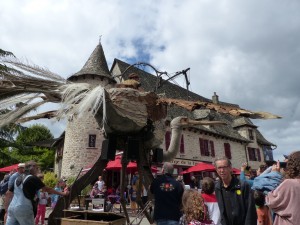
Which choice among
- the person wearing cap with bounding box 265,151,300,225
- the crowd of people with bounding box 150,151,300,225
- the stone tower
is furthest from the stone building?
the person wearing cap with bounding box 265,151,300,225

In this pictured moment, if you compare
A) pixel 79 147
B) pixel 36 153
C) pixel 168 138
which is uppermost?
pixel 36 153

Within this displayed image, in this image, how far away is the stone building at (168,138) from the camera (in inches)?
775

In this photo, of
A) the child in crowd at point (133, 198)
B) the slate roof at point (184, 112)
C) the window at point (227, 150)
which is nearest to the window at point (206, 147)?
the slate roof at point (184, 112)

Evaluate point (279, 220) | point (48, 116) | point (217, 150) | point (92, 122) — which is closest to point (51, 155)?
point (92, 122)

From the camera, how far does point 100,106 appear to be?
12.3 feet

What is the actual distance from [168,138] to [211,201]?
18.6m

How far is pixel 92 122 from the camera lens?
68.0 ft

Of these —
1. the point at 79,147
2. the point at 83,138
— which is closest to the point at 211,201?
the point at 79,147

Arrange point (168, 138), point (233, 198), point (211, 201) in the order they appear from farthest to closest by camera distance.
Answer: point (168, 138) → point (211, 201) → point (233, 198)

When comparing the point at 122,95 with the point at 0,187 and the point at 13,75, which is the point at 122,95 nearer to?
the point at 13,75

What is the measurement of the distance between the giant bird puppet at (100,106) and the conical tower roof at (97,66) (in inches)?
605

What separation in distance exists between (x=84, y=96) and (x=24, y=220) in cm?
184

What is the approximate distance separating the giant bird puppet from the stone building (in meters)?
11.2

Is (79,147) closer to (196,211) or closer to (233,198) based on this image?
(196,211)
